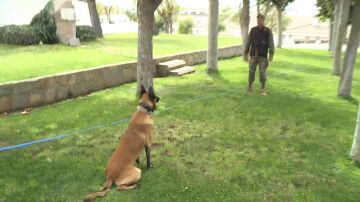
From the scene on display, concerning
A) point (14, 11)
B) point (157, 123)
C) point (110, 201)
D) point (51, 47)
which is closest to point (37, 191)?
point (110, 201)

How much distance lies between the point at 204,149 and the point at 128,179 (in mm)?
2145

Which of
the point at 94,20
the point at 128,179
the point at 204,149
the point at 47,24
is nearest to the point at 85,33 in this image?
the point at 47,24

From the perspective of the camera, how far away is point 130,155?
5.67m

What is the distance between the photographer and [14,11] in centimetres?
2100

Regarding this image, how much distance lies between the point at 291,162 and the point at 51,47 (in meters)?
13.3

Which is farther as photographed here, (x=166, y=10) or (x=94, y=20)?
(x=166, y=10)

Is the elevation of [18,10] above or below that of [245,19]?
above

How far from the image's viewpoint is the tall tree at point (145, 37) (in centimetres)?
1046

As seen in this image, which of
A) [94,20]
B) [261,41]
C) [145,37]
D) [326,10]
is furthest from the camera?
[326,10]

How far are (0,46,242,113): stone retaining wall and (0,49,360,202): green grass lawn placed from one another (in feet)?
A: 1.26

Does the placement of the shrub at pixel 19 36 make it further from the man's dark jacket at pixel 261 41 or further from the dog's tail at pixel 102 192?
the dog's tail at pixel 102 192

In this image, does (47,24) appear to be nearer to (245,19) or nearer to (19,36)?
(19,36)

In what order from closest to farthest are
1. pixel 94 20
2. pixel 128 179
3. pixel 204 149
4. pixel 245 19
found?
pixel 128 179 < pixel 204 149 < pixel 245 19 < pixel 94 20

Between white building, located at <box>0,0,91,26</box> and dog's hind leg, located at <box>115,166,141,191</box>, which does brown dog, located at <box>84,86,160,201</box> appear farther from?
white building, located at <box>0,0,91,26</box>
